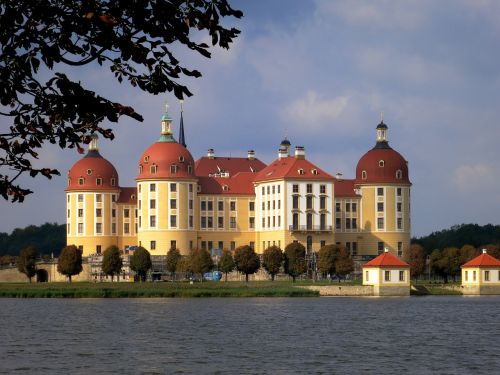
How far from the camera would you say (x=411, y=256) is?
130m

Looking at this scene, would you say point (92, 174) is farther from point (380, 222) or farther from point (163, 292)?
point (163, 292)

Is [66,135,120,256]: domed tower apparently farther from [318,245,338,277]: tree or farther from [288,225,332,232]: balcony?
[318,245,338,277]: tree

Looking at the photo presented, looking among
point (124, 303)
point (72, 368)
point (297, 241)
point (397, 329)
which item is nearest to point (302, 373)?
point (72, 368)

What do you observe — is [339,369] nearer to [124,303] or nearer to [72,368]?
[72,368]

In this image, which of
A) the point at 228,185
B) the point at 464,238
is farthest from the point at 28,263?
the point at 464,238

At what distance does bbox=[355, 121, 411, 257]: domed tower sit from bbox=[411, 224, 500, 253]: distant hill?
24816 mm

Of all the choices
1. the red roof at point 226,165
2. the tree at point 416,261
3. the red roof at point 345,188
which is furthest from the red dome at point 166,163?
the tree at point 416,261

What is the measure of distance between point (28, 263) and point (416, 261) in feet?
138

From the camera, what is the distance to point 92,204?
14212 cm

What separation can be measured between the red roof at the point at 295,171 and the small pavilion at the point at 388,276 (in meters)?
29.6

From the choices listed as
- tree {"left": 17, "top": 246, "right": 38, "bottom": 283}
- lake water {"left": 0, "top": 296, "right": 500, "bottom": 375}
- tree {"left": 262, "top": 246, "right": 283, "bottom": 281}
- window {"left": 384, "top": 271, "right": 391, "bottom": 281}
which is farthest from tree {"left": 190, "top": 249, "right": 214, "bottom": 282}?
lake water {"left": 0, "top": 296, "right": 500, "bottom": 375}

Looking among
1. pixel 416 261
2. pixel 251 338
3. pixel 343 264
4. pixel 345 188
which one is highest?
pixel 345 188

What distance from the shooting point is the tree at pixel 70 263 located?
12594 centimetres

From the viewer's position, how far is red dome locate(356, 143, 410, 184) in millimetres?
141750
